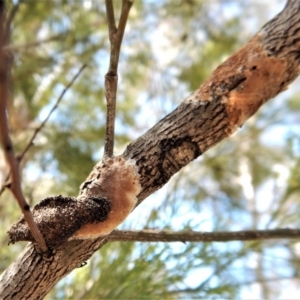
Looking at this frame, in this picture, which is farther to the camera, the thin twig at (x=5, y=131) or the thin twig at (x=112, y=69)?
the thin twig at (x=112, y=69)

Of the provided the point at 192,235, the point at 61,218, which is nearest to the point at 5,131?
the point at 61,218

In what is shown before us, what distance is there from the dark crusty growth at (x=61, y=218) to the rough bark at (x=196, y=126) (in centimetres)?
1

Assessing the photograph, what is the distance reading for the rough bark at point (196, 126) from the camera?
0.29 metres

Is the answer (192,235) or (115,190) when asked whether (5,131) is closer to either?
(115,190)

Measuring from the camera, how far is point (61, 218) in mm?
274

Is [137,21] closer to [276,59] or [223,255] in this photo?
[223,255]

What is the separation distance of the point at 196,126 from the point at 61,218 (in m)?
0.11

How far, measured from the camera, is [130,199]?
0.29 m

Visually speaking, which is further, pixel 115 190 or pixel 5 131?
pixel 115 190

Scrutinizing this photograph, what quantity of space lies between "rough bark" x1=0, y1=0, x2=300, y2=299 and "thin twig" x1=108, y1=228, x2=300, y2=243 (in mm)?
39

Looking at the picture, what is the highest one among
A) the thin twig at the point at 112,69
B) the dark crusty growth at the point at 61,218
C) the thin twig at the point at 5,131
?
the thin twig at the point at 112,69

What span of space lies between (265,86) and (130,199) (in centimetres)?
13

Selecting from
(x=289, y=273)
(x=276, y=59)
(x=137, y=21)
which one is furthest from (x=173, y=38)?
(x=276, y=59)

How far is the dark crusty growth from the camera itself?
0.90ft
